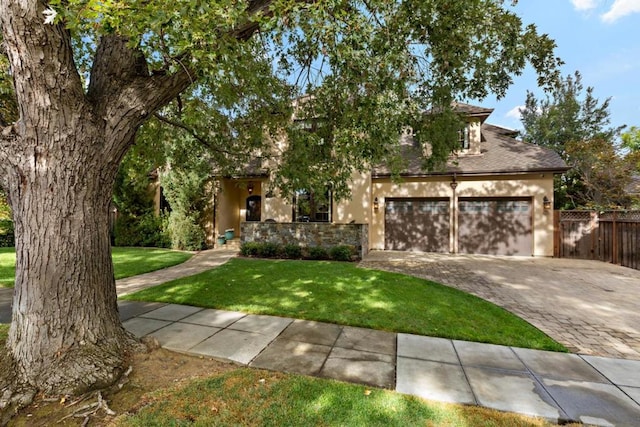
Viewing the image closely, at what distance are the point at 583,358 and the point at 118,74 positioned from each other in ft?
21.3

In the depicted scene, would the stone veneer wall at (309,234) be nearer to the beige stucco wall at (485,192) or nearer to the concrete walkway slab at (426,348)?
the beige stucco wall at (485,192)

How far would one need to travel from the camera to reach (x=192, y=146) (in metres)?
6.93

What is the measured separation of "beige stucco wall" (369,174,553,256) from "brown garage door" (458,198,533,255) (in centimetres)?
28

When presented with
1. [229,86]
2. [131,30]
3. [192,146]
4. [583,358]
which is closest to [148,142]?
[192,146]

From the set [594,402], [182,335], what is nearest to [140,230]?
[182,335]

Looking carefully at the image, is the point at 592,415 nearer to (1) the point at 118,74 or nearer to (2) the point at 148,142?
(1) the point at 118,74

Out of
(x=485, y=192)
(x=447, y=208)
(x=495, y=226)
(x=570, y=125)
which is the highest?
(x=570, y=125)

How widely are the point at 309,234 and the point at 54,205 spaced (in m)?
8.31

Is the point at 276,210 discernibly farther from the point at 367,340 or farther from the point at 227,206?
the point at 367,340

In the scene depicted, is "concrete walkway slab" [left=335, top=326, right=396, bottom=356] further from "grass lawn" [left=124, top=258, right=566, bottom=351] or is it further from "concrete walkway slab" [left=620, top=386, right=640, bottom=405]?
"concrete walkway slab" [left=620, top=386, right=640, bottom=405]

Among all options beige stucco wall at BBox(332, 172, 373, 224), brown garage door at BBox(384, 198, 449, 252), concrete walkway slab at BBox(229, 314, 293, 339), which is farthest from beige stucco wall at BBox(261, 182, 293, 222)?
concrete walkway slab at BBox(229, 314, 293, 339)

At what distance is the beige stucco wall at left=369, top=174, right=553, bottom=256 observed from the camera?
11070 mm

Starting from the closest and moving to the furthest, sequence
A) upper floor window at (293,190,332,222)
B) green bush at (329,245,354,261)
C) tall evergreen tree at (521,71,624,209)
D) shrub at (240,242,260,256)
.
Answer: green bush at (329,245,354,261) < shrub at (240,242,260,256) < upper floor window at (293,190,332,222) < tall evergreen tree at (521,71,624,209)

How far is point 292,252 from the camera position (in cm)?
1037
